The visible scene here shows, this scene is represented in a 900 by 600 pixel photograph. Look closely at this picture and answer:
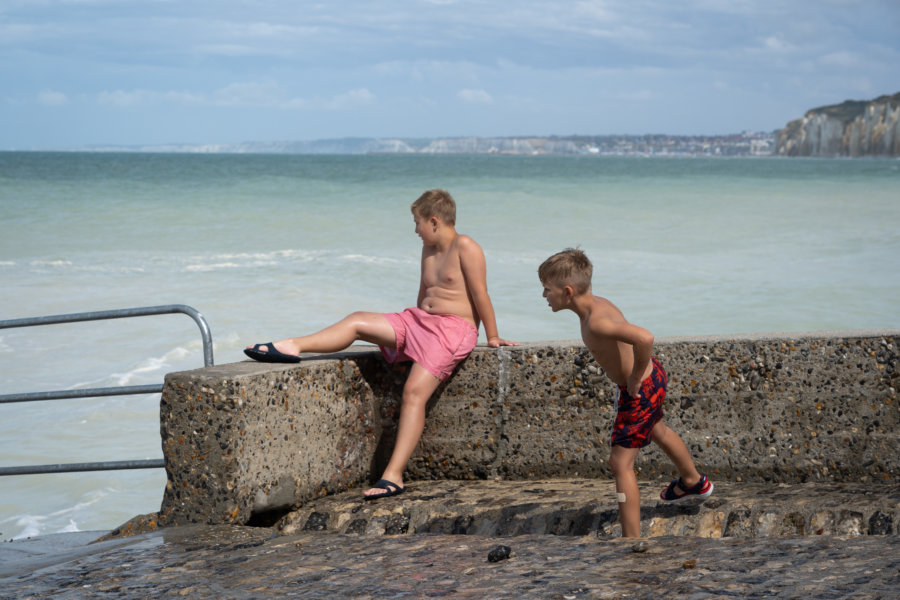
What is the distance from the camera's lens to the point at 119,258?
Result: 2089cm

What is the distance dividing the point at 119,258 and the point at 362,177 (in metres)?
29.0

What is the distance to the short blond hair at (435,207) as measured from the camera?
4.31 m

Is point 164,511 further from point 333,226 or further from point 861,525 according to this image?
point 333,226

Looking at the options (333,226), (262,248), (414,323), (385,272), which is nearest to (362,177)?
(333,226)

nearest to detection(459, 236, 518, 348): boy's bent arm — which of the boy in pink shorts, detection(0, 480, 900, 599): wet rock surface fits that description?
the boy in pink shorts

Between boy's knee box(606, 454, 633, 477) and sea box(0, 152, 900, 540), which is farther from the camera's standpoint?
sea box(0, 152, 900, 540)

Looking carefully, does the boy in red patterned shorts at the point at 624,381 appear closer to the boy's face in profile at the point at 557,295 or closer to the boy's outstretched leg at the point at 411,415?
the boy's face in profile at the point at 557,295

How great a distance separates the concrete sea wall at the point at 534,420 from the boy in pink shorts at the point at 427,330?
11 cm

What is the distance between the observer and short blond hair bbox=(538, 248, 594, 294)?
3262mm

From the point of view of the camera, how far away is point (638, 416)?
3.25m

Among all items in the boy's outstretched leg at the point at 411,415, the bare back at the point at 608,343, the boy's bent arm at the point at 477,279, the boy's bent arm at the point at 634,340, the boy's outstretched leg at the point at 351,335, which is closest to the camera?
the boy's bent arm at the point at 634,340

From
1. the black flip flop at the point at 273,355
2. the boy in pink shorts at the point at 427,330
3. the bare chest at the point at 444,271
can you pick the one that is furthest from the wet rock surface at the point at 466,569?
the bare chest at the point at 444,271

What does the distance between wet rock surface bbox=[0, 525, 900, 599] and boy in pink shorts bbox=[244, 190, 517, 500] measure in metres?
0.67

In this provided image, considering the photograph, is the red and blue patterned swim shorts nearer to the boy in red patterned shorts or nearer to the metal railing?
the boy in red patterned shorts
